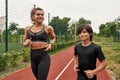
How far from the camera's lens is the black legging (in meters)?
6.73

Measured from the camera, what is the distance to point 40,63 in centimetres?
679

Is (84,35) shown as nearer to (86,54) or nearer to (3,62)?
(86,54)

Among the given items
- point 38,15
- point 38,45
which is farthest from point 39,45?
point 38,15

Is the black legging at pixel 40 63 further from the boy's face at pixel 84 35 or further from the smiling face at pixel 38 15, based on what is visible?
the boy's face at pixel 84 35

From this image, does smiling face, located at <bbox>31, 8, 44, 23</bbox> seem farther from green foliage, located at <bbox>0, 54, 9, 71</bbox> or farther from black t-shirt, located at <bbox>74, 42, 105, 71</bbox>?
green foliage, located at <bbox>0, 54, 9, 71</bbox>

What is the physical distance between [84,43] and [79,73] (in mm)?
448

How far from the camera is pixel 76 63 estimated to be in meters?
5.48

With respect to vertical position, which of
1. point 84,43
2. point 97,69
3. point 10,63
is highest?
point 84,43

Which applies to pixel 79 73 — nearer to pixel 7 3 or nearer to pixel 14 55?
pixel 14 55

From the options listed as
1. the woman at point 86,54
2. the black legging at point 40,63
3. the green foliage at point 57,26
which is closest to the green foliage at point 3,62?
the black legging at point 40,63

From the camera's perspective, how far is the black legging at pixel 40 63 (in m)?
6.73

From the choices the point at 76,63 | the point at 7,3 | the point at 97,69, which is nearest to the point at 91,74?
the point at 97,69

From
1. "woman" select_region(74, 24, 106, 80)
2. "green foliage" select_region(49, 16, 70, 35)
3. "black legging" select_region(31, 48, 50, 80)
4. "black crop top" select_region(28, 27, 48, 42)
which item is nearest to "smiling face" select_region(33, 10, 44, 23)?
"black crop top" select_region(28, 27, 48, 42)

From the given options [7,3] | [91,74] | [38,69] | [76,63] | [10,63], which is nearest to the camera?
[91,74]
